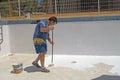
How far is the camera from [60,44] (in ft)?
33.1

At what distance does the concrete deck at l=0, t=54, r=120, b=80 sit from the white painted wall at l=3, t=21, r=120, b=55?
235mm

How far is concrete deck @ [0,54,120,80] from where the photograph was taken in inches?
303

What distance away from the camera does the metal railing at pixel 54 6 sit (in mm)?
10203

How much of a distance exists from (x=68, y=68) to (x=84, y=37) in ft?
5.42

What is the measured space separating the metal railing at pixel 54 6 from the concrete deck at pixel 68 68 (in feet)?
5.71

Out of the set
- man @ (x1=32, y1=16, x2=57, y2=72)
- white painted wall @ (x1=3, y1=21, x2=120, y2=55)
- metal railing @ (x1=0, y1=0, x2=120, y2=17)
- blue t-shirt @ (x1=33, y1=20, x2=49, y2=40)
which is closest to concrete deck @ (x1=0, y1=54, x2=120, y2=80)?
white painted wall @ (x1=3, y1=21, x2=120, y2=55)

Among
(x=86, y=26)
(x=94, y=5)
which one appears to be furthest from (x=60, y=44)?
(x=94, y=5)

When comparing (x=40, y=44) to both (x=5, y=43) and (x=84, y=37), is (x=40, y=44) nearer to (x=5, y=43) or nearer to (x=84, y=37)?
(x=84, y=37)

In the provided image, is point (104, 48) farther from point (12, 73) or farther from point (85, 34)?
point (12, 73)

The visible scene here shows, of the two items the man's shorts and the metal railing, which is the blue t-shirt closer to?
the man's shorts

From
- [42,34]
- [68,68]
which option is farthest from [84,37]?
[42,34]

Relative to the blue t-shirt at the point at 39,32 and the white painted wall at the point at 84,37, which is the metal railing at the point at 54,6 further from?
the blue t-shirt at the point at 39,32

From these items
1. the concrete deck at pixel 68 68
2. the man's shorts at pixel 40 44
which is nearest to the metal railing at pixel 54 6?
the concrete deck at pixel 68 68

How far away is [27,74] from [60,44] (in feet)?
7.86
